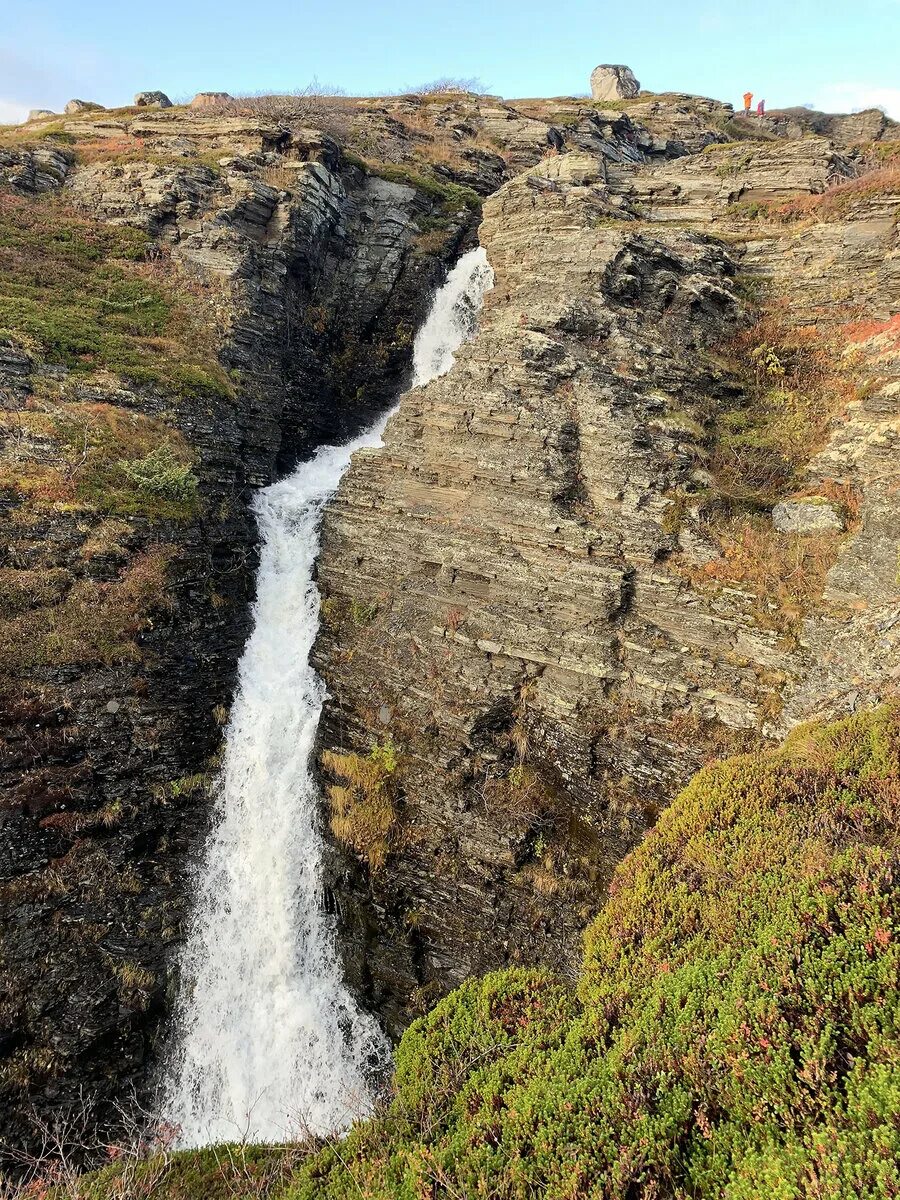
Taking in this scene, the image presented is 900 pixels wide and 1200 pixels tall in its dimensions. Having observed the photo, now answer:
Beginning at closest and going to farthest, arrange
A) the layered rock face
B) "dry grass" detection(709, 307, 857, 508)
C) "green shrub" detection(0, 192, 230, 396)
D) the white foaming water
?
1. the white foaming water
2. the layered rock face
3. "dry grass" detection(709, 307, 857, 508)
4. "green shrub" detection(0, 192, 230, 396)

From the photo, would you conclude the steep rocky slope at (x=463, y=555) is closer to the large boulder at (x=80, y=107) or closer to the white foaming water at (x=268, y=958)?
the white foaming water at (x=268, y=958)

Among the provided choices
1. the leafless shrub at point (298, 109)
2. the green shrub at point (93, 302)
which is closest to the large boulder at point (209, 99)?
the leafless shrub at point (298, 109)

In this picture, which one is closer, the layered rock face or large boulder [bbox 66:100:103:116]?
the layered rock face

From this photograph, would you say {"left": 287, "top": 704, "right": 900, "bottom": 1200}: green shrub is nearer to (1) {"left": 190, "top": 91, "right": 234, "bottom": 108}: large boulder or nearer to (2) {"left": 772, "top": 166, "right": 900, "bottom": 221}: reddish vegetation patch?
(2) {"left": 772, "top": 166, "right": 900, "bottom": 221}: reddish vegetation patch

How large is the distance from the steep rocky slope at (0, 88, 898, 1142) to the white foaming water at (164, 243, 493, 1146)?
729 mm

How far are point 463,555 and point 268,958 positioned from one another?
38.6 ft

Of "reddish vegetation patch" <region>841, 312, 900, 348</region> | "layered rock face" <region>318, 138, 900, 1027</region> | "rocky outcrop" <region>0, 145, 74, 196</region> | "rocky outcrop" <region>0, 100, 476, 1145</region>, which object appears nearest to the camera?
"rocky outcrop" <region>0, 100, 476, 1145</region>

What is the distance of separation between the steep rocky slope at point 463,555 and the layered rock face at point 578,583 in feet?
0.31

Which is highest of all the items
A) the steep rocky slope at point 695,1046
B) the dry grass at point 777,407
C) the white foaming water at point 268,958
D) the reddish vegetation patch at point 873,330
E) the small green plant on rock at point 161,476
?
the reddish vegetation patch at point 873,330

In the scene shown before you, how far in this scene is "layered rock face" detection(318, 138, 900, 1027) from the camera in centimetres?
1423

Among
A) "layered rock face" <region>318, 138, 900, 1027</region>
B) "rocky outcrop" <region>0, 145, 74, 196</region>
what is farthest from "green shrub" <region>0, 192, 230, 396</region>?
"layered rock face" <region>318, 138, 900, 1027</region>

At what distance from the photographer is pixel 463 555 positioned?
61.0 feet

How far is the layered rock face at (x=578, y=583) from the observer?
14234 millimetres

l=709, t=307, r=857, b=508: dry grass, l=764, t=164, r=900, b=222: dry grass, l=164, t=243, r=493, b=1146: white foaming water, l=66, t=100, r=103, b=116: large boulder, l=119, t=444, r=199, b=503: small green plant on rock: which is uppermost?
l=66, t=100, r=103, b=116: large boulder
